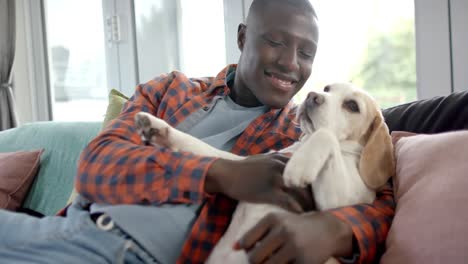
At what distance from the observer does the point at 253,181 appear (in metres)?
0.99

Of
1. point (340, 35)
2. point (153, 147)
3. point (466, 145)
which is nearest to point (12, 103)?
point (340, 35)

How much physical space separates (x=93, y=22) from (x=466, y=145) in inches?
115

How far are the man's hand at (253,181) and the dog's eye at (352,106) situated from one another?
11.2 inches

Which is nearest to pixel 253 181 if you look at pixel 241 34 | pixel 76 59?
pixel 241 34

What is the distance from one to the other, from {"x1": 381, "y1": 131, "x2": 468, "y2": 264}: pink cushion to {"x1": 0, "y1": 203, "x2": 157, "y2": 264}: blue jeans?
0.53m

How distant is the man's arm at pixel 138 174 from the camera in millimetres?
1010

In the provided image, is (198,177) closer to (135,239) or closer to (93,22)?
(135,239)

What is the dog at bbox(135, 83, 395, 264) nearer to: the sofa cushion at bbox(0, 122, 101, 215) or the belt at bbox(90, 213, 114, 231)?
the belt at bbox(90, 213, 114, 231)

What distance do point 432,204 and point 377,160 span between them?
0.73 ft

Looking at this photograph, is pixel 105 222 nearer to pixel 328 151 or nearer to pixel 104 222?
pixel 104 222

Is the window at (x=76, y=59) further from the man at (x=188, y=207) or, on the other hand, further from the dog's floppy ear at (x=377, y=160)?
the dog's floppy ear at (x=377, y=160)

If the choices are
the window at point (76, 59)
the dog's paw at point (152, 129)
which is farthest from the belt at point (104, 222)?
the window at point (76, 59)

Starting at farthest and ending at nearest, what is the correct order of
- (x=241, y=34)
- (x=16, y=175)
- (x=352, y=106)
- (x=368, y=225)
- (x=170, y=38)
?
(x=170, y=38)
(x=16, y=175)
(x=241, y=34)
(x=352, y=106)
(x=368, y=225)

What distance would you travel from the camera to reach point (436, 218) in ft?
2.76
